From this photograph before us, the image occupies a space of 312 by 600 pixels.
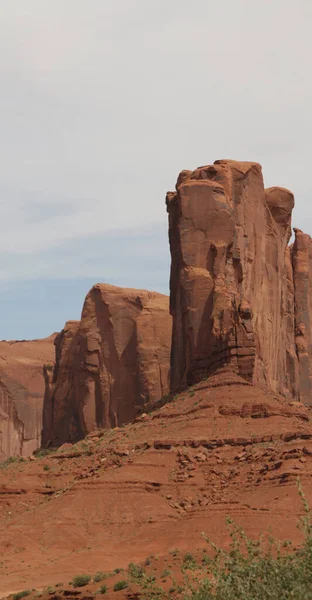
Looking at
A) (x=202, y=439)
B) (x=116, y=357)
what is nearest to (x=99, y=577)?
(x=202, y=439)

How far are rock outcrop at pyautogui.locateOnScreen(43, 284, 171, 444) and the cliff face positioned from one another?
1520cm

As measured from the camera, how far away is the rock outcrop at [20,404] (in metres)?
118

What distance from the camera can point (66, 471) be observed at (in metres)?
64.4

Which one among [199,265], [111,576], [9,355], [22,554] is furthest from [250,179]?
[9,355]

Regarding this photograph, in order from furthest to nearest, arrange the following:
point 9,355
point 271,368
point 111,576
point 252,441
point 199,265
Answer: point 9,355 < point 271,368 < point 199,265 < point 252,441 < point 111,576

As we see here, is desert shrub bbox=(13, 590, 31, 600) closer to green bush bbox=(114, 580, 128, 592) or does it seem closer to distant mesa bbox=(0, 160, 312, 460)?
green bush bbox=(114, 580, 128, 592)

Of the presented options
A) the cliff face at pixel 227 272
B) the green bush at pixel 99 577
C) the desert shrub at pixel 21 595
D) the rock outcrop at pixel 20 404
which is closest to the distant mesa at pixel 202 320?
the cliff face at pixel 227 272

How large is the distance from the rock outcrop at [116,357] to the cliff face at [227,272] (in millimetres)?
15195

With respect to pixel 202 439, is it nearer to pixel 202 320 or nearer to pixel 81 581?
pixel 202 320

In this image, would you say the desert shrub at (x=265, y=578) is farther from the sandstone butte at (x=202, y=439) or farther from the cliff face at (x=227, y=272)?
the cliff face at (x=227, y=272)

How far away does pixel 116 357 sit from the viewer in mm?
98562

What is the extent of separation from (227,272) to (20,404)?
5104cm

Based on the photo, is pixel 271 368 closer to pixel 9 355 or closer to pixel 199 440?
pixel 199 440

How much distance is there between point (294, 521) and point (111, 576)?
7.29 m
